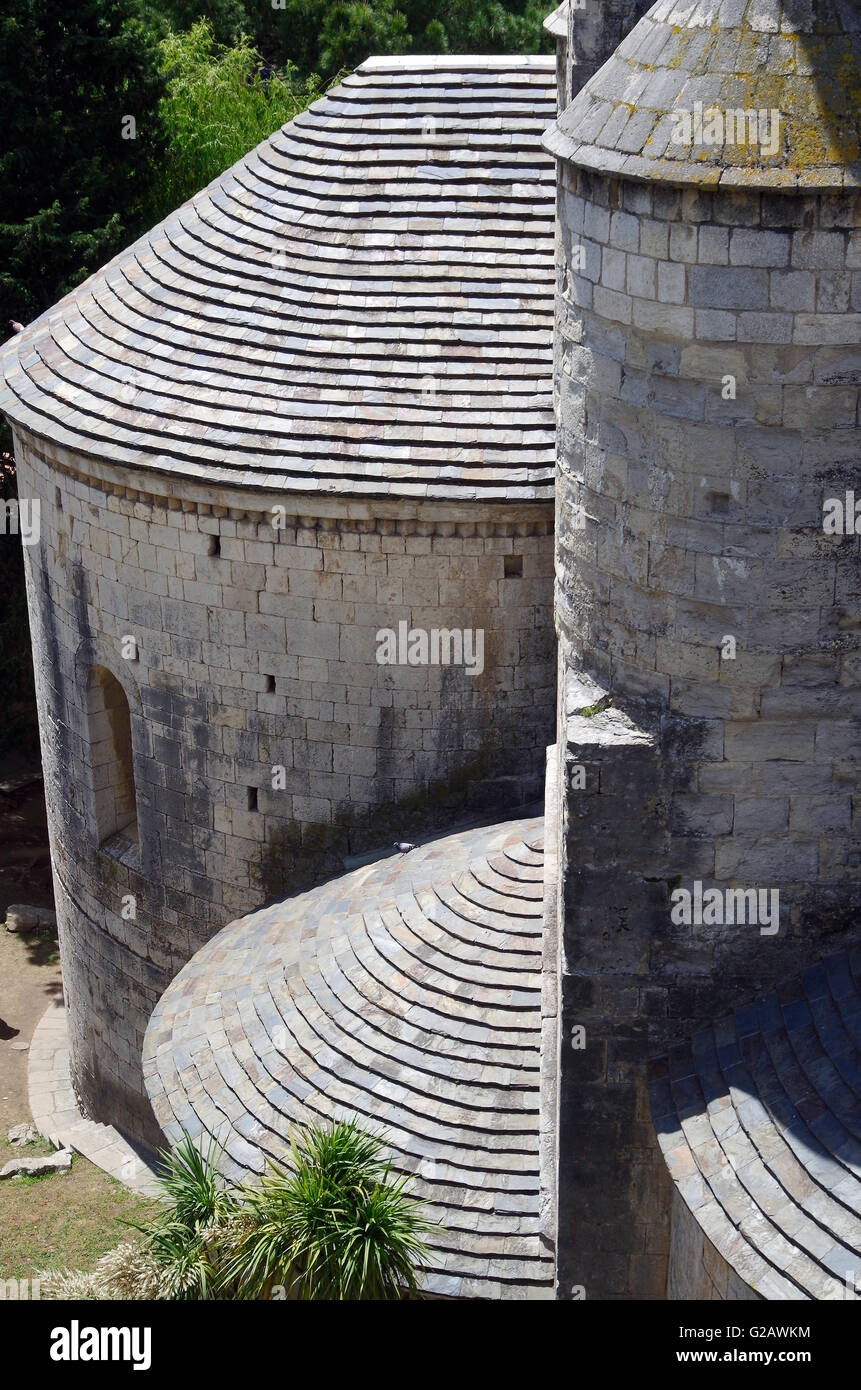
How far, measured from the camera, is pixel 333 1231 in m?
12.3

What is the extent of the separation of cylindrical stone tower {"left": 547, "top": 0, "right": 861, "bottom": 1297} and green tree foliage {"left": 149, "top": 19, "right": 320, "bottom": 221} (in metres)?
17.2

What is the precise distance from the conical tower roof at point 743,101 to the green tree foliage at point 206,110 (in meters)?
18.0

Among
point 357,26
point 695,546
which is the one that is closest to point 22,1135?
point 695,546

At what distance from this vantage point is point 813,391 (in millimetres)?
10297

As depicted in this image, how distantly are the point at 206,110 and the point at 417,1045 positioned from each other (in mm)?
19701

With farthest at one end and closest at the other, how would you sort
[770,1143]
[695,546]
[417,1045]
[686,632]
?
[417,1045] → [686,632] → [695,546] → [770,1143]

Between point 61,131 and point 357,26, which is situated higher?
point 357,26

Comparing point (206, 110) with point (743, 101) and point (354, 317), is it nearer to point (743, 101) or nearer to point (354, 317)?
point (354, 317)

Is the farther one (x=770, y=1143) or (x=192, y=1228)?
(x=192, y=1228)

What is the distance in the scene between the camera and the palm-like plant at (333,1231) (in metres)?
12.2

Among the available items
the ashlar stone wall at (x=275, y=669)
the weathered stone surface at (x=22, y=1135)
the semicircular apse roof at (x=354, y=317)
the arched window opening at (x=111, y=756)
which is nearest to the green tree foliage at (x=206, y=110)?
the semicircular apse roof at (x=354, y=317)

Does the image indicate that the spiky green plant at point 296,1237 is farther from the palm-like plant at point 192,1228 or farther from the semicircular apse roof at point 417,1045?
the semicircular apse roof at point 417,1045
